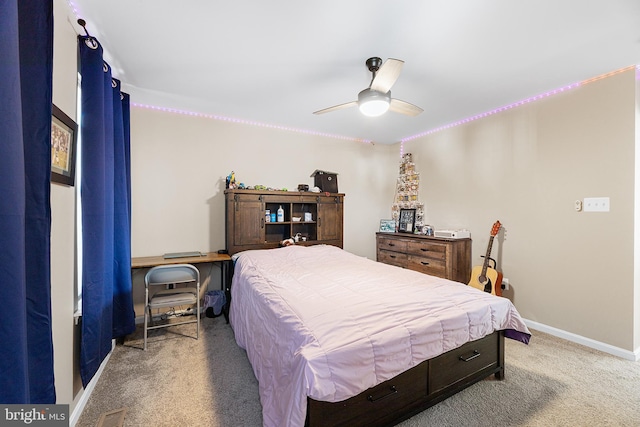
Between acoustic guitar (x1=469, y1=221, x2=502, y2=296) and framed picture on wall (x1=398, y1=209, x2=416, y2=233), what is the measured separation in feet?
3.83

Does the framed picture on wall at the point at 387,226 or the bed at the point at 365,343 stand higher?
the framed picture on wall at the point at 387,226

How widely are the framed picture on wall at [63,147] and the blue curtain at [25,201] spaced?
0.40 meters

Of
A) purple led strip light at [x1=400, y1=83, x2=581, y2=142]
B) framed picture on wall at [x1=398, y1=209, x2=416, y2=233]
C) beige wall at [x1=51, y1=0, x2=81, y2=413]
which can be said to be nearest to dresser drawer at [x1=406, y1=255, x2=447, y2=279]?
framed picture on wall at [x1=398, y1=209, x2=416, y2=233]

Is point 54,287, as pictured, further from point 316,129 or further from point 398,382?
point 316,129

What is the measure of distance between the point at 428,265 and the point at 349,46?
9.21 ft

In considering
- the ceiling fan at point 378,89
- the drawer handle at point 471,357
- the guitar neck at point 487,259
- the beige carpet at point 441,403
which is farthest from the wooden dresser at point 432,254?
the ceiling fan at point 378,89

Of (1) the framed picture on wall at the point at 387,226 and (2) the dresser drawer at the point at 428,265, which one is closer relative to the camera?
(2) the dresser drawer at the point at 428,265

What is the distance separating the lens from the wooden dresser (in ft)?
10.8

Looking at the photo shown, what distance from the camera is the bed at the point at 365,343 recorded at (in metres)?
1.21

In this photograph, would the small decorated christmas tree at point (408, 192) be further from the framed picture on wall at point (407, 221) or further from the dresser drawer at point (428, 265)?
the dresser drawer at point (428, 265)

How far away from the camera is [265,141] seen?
145 inches

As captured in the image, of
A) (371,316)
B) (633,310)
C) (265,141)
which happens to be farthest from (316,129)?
(633,310)

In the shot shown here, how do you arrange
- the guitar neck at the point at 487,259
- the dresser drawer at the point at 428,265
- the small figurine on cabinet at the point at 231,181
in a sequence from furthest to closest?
1. the dresser drawer at the point at 428,265
2. the small figurine on cabinet at the point at 231,181
3. the guitar neck at the point at 487,259

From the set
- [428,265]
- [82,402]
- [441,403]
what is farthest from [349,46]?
[82,402]
